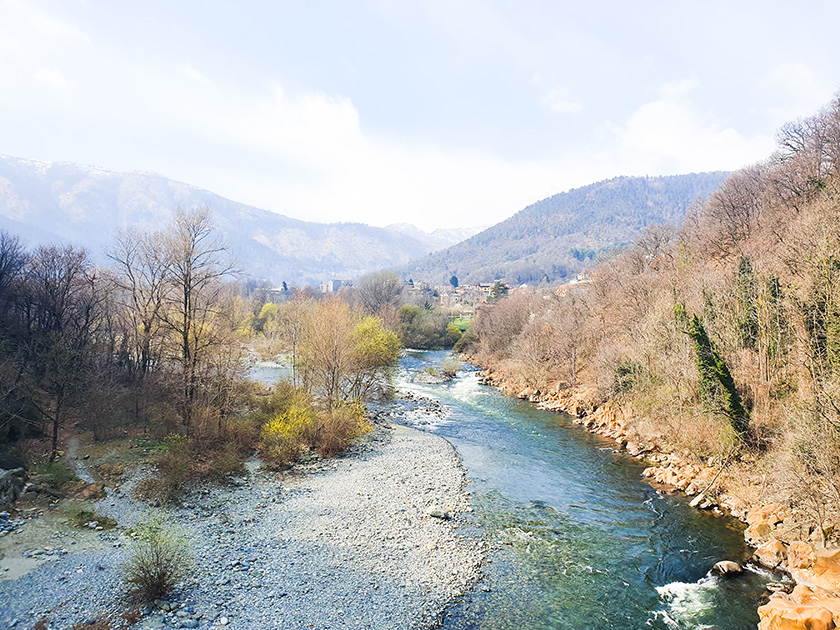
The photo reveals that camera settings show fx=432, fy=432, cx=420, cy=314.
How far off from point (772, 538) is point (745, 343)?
31.4 feet

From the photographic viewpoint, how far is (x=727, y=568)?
12.9 metres

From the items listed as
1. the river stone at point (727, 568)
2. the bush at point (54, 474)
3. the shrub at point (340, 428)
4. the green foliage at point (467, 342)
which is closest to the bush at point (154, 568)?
the bush at point (54, 474)

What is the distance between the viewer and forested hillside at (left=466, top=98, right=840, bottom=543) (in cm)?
1477

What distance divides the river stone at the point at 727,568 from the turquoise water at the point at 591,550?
295mm

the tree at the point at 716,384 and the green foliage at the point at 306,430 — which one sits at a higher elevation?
the tree at the point at 716,384

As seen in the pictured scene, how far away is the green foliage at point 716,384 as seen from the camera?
1912 centimetres

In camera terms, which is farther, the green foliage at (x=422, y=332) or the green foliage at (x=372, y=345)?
the green foliage at (x=422, y=332)

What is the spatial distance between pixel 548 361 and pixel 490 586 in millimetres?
30098

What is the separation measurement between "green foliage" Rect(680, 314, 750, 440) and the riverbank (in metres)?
12.3

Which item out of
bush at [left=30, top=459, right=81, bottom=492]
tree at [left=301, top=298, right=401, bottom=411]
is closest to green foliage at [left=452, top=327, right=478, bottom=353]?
tree at [left=301, top=298, right=401, bottom=411]

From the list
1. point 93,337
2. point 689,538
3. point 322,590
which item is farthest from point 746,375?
point 93,337

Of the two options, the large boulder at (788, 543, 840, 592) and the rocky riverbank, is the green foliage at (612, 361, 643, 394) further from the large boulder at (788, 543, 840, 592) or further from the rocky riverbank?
the large boulder at (788, 543, 840, 592)

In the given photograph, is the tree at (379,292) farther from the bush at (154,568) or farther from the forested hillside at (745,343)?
the bush at (154,568)

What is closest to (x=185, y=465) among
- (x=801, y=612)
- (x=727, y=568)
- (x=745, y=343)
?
(x=727, y=568)
